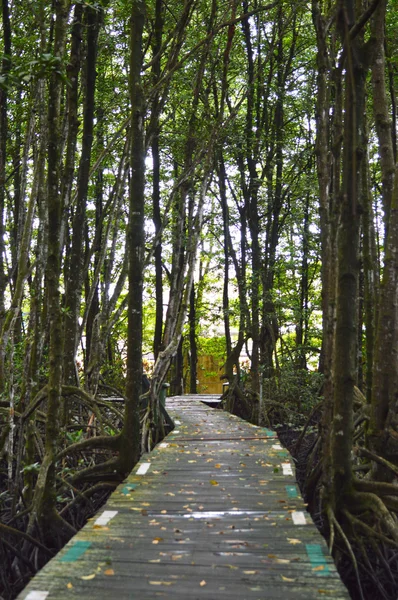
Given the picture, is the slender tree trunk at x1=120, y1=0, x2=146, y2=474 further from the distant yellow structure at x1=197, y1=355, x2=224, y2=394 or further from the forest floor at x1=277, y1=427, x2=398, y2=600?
the distant yellow structure at x1=197, y1=355, x2=224, y2=394

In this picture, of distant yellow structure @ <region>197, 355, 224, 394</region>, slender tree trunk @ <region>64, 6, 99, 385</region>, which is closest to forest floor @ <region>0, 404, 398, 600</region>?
slender tree trunk @ <region>64, 6, 99, 385</region>

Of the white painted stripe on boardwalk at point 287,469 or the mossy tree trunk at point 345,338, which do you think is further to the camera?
the white painted stripe on boardwalk at point 287,469

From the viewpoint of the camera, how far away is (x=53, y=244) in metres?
5.80

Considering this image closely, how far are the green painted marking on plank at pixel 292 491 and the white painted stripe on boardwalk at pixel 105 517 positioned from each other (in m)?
1.59

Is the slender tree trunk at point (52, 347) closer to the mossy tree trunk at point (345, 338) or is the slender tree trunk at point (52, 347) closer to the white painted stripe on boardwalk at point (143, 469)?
the white painted stripe on boardwalk at point (143, 469)

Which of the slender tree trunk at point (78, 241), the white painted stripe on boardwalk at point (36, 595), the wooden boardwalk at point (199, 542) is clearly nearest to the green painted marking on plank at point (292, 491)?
the wooden boardwalk at point (199, 542)

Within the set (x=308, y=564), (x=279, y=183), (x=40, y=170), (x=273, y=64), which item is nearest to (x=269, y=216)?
(x=279, y=183)

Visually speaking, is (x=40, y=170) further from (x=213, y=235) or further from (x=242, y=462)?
(x=213, y=235)

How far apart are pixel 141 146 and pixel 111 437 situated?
10.9ft

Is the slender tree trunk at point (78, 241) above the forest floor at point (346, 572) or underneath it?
above

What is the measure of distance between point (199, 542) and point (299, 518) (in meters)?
0.93

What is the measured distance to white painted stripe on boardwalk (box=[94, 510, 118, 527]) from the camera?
4922 millimetres

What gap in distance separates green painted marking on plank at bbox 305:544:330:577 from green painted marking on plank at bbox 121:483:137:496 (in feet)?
6.72

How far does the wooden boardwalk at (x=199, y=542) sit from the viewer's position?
3688 mm
